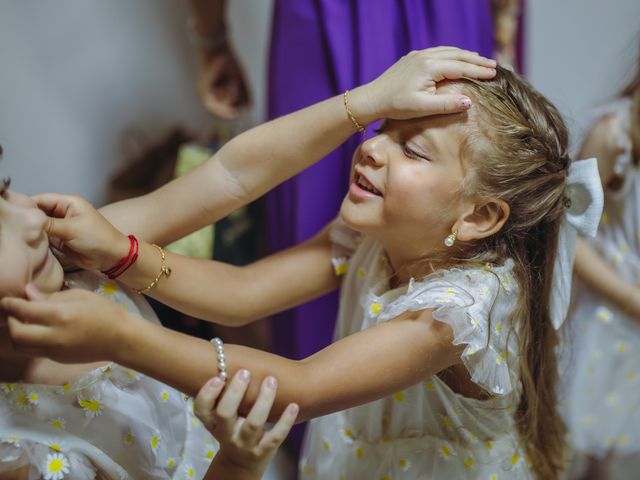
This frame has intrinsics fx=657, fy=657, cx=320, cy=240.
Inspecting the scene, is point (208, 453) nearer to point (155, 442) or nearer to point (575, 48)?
point (155, 442)

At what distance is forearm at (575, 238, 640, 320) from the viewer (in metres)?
1.31

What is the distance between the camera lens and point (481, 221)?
0.85 meters

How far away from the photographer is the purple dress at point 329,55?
1129 millimetres

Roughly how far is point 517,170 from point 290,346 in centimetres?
70

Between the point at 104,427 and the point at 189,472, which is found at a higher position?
the point at 104,427

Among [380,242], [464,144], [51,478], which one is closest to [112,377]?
[51,478]

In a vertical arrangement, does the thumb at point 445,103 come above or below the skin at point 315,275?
above

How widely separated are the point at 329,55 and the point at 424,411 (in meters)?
0.62

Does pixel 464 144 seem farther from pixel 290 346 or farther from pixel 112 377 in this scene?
pixel 290 346

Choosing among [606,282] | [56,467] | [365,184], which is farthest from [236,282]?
[606,282]

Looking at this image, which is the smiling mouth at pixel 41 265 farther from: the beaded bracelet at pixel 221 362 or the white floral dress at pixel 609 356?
the white floral dress at pixel 609 356

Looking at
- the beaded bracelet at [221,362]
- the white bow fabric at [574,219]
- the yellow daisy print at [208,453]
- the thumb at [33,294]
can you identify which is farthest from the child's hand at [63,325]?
the white bow fabric at [574,219]

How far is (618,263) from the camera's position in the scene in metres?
1.35

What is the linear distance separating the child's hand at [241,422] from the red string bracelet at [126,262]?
21 centimetres
